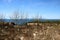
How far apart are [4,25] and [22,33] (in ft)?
1.73

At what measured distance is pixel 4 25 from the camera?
3.57 m

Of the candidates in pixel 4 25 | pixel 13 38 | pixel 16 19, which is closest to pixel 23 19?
pixel 16 19

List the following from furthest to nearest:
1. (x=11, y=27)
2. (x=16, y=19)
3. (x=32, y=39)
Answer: (x=16, y=19)
(x=11, y=27)
(x=32, y=39)

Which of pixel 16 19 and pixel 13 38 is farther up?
pixel 16 19

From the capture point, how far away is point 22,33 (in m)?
3.34

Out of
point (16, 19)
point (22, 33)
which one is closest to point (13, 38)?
point (22, 33)

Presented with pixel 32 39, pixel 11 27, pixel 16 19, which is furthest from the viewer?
pixel 16 19

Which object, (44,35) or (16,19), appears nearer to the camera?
(44,35)

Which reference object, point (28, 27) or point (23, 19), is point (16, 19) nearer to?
point (23, 19)

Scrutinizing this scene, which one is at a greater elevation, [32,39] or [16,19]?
[16,19]

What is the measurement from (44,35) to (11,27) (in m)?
0.80

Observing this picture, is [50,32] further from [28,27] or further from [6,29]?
[6,29]

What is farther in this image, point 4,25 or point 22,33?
point 4,25

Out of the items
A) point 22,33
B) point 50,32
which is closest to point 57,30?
point 50,32
